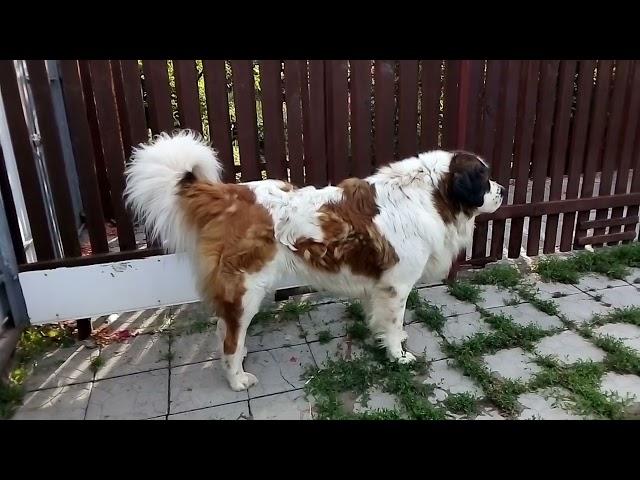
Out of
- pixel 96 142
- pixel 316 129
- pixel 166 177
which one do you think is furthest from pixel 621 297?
pixel 96 142

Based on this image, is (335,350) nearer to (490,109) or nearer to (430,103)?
(430,103)

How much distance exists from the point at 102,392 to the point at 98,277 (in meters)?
0.83

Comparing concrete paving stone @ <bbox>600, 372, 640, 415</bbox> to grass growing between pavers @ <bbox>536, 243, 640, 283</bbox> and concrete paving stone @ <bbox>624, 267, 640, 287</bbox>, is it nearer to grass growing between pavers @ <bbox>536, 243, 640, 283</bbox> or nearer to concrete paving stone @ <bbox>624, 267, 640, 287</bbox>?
grass growing between pavers @ <bbox>536, 243, 640, 283</bbox>

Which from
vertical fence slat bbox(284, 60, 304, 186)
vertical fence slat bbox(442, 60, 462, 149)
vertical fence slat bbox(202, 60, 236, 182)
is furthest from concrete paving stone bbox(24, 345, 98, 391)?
vertical fence slat bbox(442, 60, 462, 149)

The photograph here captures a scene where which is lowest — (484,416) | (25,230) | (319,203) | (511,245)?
(484,416)

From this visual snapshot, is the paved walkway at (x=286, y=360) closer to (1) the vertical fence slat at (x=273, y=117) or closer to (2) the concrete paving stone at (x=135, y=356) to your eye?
(2) the concrete paving stone at (x=135, y=356)

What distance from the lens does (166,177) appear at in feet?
9.23

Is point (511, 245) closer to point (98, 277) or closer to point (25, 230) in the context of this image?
point (98, 277)

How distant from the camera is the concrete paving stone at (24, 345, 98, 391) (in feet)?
10.5

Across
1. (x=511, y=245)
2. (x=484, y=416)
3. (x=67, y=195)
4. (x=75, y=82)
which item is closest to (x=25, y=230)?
(x=67, y=195)

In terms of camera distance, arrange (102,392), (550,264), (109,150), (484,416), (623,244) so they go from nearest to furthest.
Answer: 1. (484,416)
2. (102,392)
3. (109,150)
4. (550,264)
5. (623,244)

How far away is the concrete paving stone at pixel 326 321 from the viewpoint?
3689 millimetres

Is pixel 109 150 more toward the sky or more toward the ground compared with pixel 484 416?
more toward the sky

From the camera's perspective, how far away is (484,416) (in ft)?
9.27
